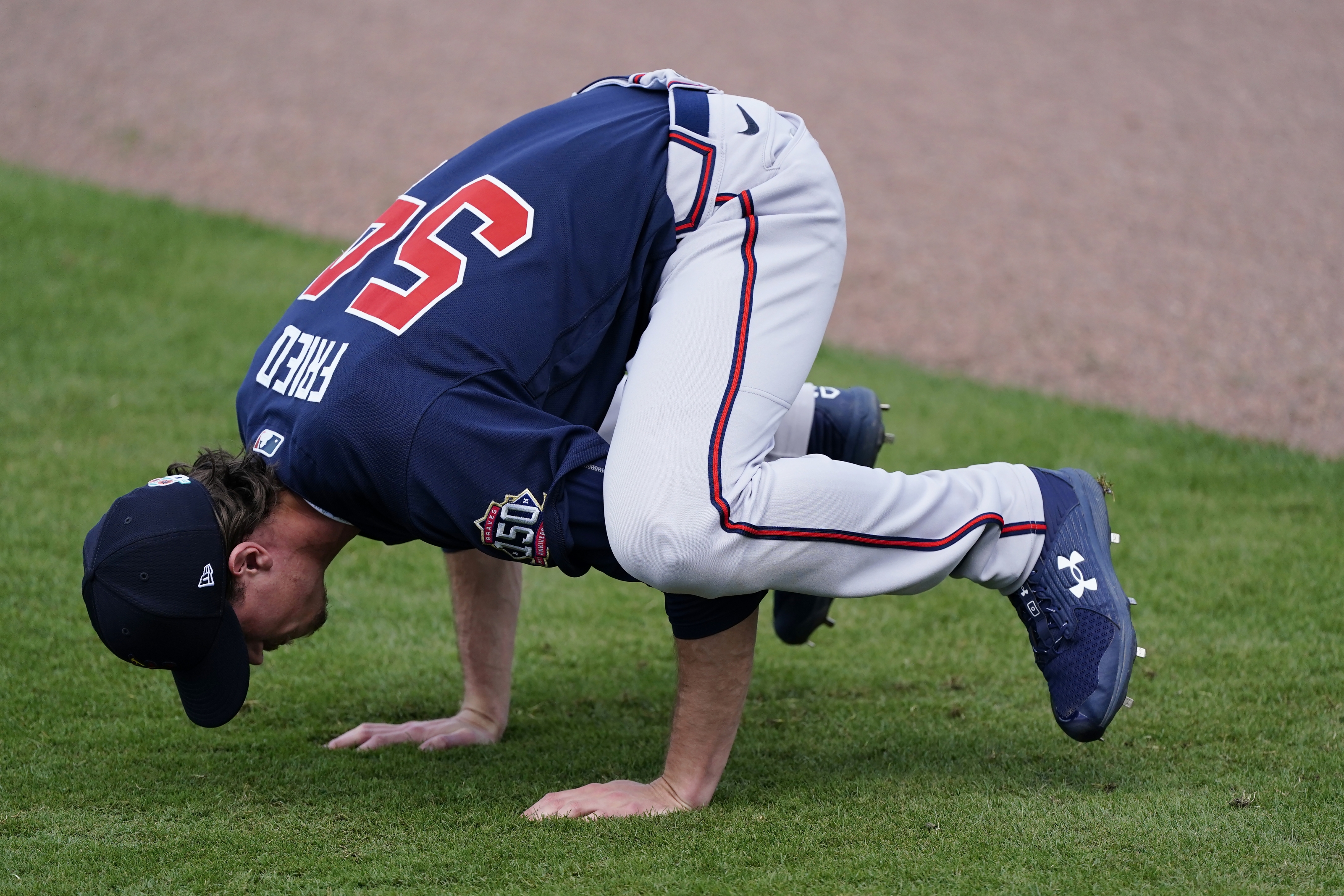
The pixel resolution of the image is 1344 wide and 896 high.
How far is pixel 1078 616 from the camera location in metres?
2.34

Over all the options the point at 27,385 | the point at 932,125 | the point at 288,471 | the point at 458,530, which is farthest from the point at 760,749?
the point at 932,125

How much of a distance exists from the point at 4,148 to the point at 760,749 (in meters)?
7.99

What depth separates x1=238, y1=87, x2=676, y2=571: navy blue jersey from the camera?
218 centimetres

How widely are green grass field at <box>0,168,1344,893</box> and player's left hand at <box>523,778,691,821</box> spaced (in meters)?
0.04

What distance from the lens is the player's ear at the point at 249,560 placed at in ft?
7.50

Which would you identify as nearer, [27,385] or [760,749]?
[760,749]

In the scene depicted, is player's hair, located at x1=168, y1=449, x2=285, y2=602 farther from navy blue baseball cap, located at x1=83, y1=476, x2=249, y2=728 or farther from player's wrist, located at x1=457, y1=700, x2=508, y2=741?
player's wrist, located at x1=457, y1=700, x2=508, y2=741

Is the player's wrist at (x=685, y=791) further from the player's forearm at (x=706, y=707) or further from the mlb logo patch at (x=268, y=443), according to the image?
the mlb logo patch at (x=268, y=443)

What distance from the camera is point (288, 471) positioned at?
227 centimetres

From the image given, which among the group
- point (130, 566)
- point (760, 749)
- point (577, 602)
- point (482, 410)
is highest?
point (482, 410)

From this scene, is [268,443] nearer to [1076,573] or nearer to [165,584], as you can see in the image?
[165,584]

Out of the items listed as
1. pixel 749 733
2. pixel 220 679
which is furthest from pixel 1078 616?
pixel 220 679

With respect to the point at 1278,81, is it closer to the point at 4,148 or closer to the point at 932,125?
the point at 932,125

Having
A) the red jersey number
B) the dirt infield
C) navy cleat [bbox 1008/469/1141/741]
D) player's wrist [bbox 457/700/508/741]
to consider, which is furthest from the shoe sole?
the dirt infield
